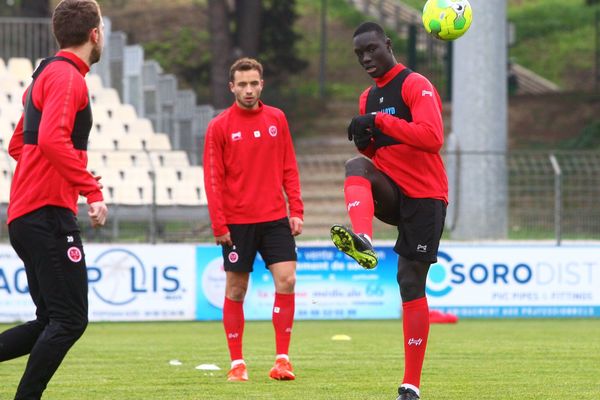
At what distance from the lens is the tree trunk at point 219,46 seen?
28.9 m

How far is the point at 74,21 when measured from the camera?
673cm

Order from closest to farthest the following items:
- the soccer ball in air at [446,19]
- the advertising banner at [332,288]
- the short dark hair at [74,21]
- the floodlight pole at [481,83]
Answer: the short dark hair at [74,21], the soccer ball in air at [446,19], the advertising banner at [332,288], the floodlight pole at [481,83]

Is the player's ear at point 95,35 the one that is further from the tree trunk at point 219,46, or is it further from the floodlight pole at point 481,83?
the tree trunk at point 219,46

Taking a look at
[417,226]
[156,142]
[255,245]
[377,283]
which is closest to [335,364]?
[255,245]

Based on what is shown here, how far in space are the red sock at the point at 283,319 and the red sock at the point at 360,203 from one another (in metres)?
1.95

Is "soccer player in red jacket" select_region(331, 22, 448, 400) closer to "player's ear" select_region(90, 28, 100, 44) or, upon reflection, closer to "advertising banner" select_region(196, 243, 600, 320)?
"player's ear" select_region(90, 28, 100, 44)

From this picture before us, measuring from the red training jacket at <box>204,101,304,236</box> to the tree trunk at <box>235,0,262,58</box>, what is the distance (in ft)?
68.8

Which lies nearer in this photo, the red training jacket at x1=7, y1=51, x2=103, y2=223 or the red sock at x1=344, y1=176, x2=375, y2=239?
Result: the red training jacket at x1=7, y1=51, x2=103, y2=223

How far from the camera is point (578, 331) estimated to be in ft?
47.7

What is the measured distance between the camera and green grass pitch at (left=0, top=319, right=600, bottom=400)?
8289 millimetres

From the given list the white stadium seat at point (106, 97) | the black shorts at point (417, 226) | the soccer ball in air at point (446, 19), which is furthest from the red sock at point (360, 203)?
the white stadium seat at point (106, 97)

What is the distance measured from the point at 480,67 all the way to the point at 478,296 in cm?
619

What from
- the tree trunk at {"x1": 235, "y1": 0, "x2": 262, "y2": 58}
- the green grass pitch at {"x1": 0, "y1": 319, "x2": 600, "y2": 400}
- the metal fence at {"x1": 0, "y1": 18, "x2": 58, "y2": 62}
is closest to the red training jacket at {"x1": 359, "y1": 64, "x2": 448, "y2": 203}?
the green grass pitch at {"x1": 0, "y1": 319, "x2": 600, "y2": 400}

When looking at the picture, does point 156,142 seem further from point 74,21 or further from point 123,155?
point 74,21
